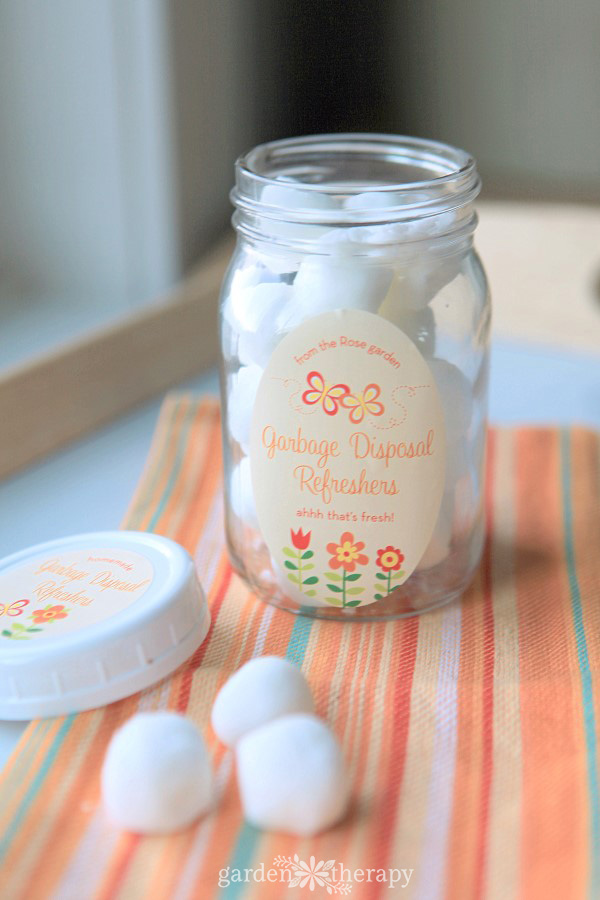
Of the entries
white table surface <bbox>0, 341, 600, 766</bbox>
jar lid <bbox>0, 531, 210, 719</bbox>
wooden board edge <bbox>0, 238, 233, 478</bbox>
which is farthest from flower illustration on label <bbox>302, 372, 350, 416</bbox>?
wooden board edge <bbox>0, 238, 233, 478</bbox>

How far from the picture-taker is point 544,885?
39cm

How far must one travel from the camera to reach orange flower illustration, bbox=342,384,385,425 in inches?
21.5

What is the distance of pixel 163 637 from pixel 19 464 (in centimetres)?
33

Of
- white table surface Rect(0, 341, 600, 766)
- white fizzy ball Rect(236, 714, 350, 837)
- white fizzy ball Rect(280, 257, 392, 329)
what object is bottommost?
white table surface Rect(0, 341, 600, 766)

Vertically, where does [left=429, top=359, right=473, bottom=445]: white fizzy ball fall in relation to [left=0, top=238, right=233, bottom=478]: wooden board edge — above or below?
above

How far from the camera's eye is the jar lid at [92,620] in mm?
492

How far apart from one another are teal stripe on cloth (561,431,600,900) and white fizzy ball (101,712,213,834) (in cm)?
16

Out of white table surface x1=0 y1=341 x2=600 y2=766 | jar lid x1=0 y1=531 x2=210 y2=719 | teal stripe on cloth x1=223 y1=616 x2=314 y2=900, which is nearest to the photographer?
teal stripe on cloth x1=223 y1=616 x2=314 y2=900

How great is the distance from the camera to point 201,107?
45.2 inches

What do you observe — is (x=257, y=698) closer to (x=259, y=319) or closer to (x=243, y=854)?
(x=243, y=854)

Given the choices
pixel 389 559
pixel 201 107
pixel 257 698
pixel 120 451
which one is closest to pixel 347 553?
pixel 389 559

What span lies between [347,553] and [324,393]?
0.09 meters

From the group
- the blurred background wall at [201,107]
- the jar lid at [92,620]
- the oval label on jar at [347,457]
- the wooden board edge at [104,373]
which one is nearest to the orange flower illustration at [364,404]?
the oval label on jar at [347,457]

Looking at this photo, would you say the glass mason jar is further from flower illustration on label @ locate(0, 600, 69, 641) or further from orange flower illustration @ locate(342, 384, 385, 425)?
flower illustration on label @ locate(0, 600, 69, 641)
